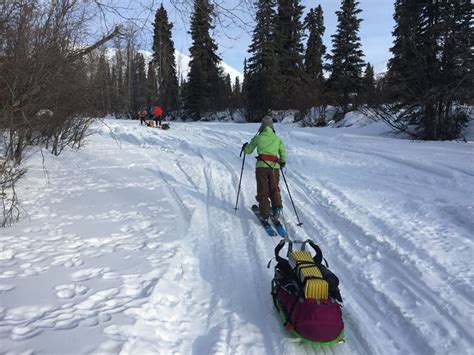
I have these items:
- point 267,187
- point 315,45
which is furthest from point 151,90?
point 267,187

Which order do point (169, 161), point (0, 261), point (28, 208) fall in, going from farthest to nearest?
point (169, 161), point (28, 208), point (0, 261)

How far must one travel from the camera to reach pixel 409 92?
1606 centimetres

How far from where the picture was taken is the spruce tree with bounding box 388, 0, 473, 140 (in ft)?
46.8

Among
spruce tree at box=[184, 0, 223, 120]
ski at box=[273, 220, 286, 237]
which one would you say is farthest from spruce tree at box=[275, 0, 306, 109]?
ski at box=[273, 220, 286, 237]

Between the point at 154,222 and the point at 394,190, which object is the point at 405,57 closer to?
the point at 394,190

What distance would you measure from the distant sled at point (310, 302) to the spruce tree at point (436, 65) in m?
13.4

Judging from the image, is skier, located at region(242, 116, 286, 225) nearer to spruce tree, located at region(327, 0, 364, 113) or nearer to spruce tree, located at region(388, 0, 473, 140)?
spruce tree, located at region(388, 0, 473, 140)

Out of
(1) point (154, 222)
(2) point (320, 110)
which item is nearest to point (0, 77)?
(1) point (154, 222)

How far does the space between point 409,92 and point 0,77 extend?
1519 centimetres

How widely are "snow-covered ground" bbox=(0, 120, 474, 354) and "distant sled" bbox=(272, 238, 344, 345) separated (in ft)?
0.66

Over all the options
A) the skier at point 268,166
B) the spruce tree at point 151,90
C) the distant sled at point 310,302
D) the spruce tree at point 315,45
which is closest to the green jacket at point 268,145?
the skier at point 268,166

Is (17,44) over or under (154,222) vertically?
over

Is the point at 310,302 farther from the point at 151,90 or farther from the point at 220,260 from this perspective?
the point at 151,90

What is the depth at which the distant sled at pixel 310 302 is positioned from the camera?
3254 millimetres
